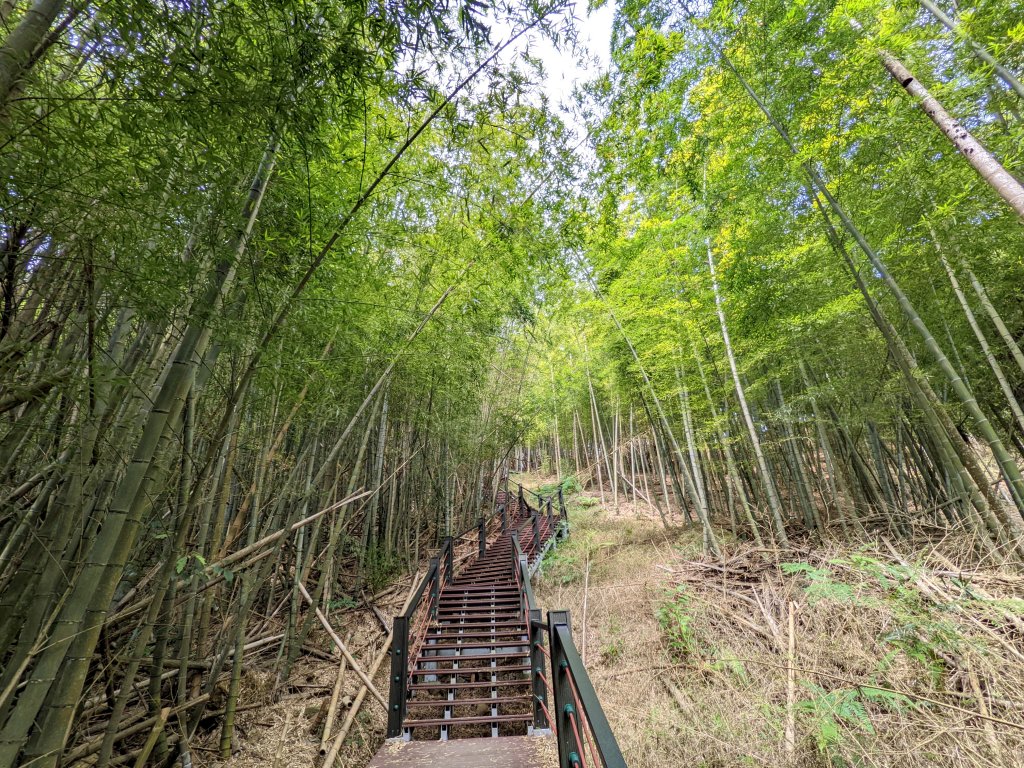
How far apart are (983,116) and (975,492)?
10.7 feet

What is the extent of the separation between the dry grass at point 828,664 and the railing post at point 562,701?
1401mm

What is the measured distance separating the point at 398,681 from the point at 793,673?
9.69 feet

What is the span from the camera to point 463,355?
5156mm

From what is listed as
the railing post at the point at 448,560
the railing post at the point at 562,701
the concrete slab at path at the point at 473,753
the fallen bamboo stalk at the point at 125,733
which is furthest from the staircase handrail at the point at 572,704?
the railing post at the point at 448,560

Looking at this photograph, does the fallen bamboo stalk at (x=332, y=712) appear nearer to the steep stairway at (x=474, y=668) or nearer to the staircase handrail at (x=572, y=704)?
the steep stairway at (x=474, y=668)

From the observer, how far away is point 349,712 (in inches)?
115

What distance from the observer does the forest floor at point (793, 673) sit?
202 centimetres

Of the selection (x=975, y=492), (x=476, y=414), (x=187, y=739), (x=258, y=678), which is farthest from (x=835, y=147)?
Result: (x=258, y=678)

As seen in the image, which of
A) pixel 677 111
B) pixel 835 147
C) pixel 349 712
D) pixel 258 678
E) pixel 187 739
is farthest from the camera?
pixel 677 111

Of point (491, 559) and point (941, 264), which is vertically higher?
point (941, 264)

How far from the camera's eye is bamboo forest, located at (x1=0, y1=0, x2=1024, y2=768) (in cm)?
130

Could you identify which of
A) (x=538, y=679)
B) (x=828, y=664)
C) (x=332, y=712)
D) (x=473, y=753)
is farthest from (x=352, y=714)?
(x=828, y=664)

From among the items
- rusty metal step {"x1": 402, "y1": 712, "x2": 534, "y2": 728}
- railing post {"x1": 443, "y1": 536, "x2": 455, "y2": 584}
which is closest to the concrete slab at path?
rusty metal step {"x1": 402, "y1": 712, "x2": 534, "y2": 728}

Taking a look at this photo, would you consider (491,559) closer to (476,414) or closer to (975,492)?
(476,414)
